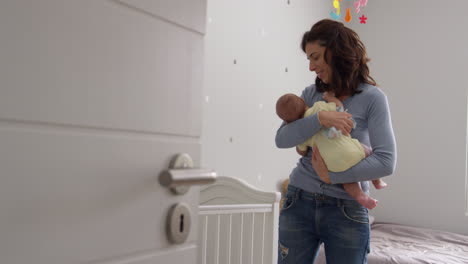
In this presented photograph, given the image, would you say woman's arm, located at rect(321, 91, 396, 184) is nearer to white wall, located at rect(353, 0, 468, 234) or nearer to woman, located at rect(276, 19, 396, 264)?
woman, located at rect(276, 19, 396, 264)

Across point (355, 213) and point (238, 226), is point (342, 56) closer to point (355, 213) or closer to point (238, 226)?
point (355, 213)

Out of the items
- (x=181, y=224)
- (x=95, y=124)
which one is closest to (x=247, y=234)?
(x=181, y=224)

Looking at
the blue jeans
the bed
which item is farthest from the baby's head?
the bed

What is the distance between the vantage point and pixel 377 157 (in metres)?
1.36

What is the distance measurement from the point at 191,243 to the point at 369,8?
12.3 ft

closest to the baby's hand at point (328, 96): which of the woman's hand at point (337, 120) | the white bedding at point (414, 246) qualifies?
the woman's hand at point (337, 120)

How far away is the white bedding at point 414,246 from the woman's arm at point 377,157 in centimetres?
126

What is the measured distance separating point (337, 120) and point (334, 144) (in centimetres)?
8

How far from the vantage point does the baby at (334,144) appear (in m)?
1.37

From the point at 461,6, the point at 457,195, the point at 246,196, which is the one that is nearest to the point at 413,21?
the point at 461,6

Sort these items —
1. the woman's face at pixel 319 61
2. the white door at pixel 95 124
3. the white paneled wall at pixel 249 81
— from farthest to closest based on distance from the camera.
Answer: the white paneled wall at pixel 249 81 < the woman's face at pixel 319 61 < the white door at pixel 95 124

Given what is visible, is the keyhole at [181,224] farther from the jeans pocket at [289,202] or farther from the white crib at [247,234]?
the white crib at [247,234]

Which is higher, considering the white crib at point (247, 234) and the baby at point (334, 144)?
the baby at point (334, 144)

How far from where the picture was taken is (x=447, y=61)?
11.7ft
